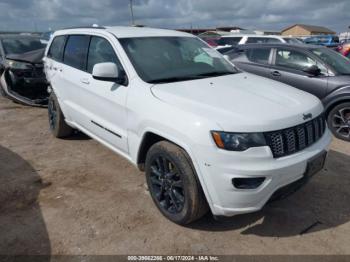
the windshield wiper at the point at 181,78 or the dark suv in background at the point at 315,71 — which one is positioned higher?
the windshield wiper at the point at 181,78

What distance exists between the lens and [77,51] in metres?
4.42

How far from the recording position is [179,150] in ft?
9.02

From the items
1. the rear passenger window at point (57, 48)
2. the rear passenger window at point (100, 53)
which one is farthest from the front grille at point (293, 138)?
the rear passenger window at point (57, 48)

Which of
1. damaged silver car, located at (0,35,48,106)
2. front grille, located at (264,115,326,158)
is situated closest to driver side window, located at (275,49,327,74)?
front grille, located at (264,115,326,158)

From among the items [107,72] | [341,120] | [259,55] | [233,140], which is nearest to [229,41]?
[259,55]

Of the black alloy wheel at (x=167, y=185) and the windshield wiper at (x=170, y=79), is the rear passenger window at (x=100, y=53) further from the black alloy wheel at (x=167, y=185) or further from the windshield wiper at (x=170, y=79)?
the black alloy wheel at (x=167, y=185)

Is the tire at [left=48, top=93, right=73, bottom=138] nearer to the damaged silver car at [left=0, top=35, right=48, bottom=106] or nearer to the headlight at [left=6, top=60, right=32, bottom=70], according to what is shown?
the damaged silver car at [left=0, top=35, right=48, bottom=106]

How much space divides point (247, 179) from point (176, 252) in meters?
0.91

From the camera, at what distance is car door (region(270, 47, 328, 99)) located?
5797mm

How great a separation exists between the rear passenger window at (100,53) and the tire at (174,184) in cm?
119

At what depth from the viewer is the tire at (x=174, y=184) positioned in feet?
8.89

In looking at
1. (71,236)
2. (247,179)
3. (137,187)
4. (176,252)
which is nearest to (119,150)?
(137,187)

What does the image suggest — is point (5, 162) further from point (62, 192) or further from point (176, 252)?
point (176, 252)

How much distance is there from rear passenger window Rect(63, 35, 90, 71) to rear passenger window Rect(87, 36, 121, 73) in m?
0.15
